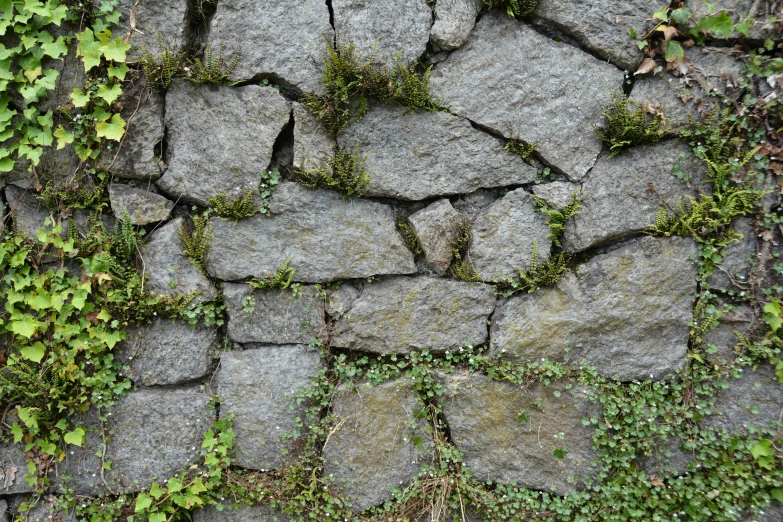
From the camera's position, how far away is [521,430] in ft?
8.13

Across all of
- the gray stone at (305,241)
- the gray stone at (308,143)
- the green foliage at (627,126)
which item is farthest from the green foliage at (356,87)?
the green foliage at (627,126)

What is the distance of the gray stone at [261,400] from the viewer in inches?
97.7

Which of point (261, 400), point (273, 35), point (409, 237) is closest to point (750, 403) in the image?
point (409, 237)

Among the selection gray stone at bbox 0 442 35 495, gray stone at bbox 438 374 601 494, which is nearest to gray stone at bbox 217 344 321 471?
gray stone at bbox 438 374 601 494

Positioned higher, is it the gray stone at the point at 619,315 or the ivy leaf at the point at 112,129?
the ivy leaf at the point at 112,129

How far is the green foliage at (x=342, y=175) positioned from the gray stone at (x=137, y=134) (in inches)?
27.3

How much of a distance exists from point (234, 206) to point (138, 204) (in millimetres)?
462

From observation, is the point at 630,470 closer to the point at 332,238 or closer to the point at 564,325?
the point at 564,325

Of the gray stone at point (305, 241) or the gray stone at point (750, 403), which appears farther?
the gray stone at point (305, 241)

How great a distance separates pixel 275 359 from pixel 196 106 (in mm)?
1251

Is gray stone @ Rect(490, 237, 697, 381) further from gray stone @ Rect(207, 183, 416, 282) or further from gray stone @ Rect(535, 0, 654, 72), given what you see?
gray stone @ Rect(535, 0, 654, 72)

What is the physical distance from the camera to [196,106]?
7.99 feet

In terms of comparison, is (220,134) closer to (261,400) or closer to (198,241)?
(198,241)

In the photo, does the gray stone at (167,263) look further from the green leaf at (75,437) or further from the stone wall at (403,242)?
the green leaf at (75,437)
